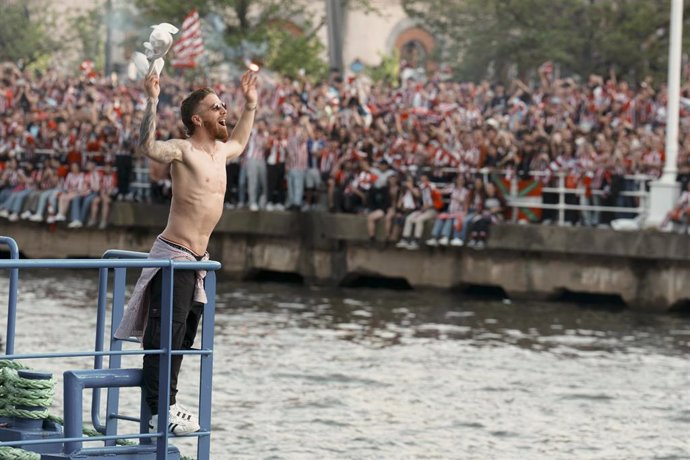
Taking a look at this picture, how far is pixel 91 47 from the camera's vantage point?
6562cm

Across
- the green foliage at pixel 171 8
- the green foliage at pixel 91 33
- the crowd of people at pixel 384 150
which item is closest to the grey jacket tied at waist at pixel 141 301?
the crowd of people at pixel 384 150

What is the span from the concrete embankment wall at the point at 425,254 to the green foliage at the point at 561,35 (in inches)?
443

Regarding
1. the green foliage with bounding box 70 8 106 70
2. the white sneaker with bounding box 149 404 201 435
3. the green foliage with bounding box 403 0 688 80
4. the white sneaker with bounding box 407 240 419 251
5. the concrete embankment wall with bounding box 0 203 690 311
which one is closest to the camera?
the white sneaker with bounding box 149 404 201 435

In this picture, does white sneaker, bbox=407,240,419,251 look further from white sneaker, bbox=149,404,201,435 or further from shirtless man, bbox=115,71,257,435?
white sneaker, bbox=149,404,201,435

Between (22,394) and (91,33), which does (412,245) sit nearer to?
(22,394)

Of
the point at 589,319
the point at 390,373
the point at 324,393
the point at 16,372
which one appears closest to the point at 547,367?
the point at 390,373

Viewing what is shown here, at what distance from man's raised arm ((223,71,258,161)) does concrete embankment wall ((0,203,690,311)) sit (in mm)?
17919

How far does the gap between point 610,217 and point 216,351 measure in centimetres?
820

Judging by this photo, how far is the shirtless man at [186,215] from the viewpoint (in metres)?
9.91

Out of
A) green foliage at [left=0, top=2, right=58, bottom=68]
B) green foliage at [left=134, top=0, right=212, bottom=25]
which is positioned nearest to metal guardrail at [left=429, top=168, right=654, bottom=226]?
green foliage at [left=134, top=0, right=212, bottom=25]

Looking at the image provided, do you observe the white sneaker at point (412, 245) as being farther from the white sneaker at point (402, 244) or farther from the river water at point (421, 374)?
the river water at point (421, 374)

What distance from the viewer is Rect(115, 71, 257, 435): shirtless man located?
390 inches

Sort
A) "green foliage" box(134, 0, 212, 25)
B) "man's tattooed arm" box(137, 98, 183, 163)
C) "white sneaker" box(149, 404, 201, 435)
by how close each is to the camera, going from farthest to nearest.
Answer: "green foliage" box(134, 0, 212, 25) < "white sneaker" box(149, 404, 201, 435) < "man's tattooed arm" box(137, 98, 183, 163)

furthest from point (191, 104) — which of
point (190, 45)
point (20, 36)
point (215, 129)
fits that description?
point (20, 36)
